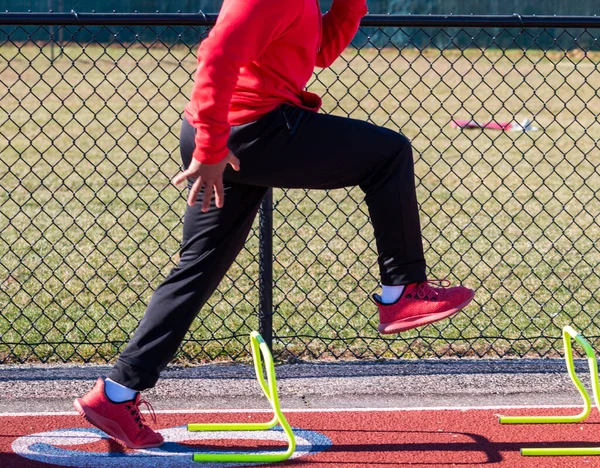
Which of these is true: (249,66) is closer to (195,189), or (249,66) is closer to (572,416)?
(195,189)

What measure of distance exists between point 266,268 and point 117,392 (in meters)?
1.27

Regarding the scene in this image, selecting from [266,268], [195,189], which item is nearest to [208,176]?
[195,189]

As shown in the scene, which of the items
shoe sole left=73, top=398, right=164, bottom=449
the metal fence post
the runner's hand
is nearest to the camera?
the runner's hand

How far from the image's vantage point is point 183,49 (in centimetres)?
2473

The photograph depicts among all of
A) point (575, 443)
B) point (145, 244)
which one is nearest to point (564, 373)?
point (575, 443)

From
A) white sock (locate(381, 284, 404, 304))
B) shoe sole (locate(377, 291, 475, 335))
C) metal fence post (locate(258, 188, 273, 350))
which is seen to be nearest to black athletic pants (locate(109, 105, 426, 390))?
white sock (locate(381, 284, 404, 304))

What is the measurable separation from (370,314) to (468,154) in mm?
→ 6796

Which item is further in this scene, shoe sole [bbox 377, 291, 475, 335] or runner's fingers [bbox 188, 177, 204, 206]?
shoe sole [bbox 377, 291, 475, 335]

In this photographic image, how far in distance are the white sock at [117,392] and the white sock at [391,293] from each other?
0.97 metres

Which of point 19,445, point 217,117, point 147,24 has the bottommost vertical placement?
point 19,445

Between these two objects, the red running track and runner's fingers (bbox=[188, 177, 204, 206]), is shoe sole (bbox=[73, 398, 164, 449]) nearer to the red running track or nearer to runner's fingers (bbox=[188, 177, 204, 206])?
the red running track

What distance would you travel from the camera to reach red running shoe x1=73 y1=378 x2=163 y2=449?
3.21 meters

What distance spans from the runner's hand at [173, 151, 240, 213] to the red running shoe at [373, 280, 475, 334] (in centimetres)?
73

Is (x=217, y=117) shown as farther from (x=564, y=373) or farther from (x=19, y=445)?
(x=564, y=373)
